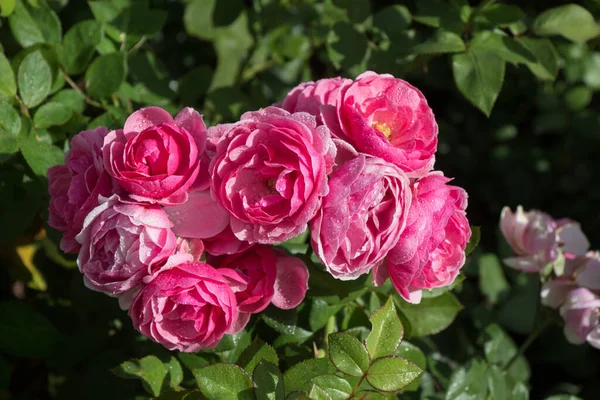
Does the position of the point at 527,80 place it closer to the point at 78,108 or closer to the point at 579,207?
the point at 579,207

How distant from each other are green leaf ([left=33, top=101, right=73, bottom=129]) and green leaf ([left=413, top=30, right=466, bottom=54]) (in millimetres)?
732

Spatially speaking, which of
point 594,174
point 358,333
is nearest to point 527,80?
point 594,174

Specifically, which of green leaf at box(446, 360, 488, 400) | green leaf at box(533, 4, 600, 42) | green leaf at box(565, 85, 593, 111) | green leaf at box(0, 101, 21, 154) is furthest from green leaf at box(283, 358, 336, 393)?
green leaf at box(565, 85, 593, 111)

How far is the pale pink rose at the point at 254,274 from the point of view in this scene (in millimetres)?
1062

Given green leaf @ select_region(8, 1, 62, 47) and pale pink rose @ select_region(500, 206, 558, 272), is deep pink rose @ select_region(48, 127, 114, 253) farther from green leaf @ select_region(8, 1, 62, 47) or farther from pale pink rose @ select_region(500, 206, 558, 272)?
pale pink rose @ select_region(500, 206, 558, 272)

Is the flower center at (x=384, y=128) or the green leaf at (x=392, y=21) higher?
the flower center at (x=384, y=128)

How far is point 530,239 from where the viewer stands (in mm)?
1532

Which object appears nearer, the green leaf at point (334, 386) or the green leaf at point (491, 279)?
the green leaf at point (334, 386)

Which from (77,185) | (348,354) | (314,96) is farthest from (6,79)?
(348,354)

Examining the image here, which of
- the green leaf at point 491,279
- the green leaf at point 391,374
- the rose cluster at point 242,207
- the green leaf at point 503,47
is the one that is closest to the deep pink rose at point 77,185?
the rose cluster at point 242,207

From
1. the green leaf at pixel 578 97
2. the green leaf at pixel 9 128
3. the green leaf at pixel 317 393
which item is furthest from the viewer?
the green leaf at pixel 578 97

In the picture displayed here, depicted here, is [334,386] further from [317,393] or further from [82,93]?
[82,93]

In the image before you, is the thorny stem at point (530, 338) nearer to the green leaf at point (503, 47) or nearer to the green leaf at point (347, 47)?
the green leaf at point (503, 47)

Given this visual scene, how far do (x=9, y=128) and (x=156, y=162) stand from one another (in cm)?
42
